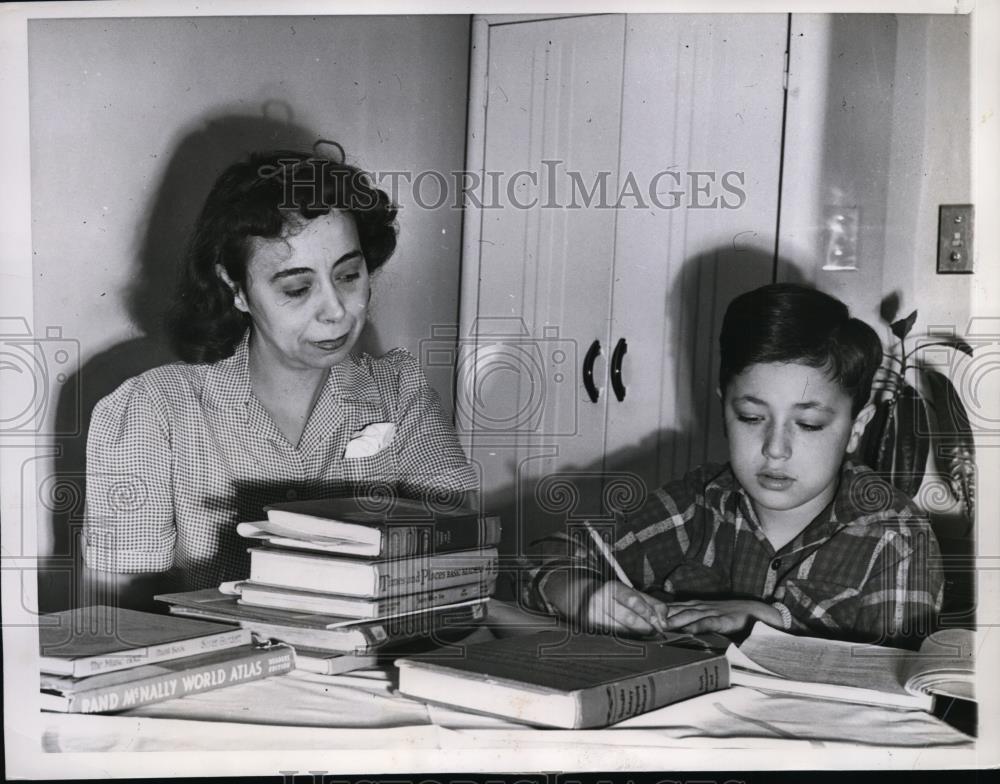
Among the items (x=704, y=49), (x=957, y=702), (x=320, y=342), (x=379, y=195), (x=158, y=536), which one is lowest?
(x=957, y=702)

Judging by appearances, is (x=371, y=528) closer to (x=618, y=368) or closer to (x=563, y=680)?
(x=563, y=680)

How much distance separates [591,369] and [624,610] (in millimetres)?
306

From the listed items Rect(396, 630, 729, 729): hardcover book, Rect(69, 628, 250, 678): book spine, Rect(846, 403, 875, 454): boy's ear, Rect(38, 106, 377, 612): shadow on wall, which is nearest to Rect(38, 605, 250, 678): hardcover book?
Rect(69, 628, 250, 678): book spine

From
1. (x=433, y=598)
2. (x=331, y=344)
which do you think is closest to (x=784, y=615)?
(x=433, y=598)

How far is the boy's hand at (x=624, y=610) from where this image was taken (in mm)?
1190

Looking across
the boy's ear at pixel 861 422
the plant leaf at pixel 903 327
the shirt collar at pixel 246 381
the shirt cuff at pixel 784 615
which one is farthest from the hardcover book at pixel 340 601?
the plant leaf at pixel 903 327

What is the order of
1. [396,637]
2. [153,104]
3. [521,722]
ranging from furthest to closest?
[153,104] < [396,637] < [521,722]

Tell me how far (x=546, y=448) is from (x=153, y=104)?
65 cm

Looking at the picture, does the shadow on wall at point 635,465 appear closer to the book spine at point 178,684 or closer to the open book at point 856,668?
the open book at point 856,668

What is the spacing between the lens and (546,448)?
1280 millimetres

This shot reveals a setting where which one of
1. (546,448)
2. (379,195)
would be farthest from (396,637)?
(379,195)

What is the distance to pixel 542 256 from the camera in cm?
127

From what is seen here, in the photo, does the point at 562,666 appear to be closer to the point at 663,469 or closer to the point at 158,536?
the point at 663,469

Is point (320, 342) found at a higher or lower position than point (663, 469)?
higher
